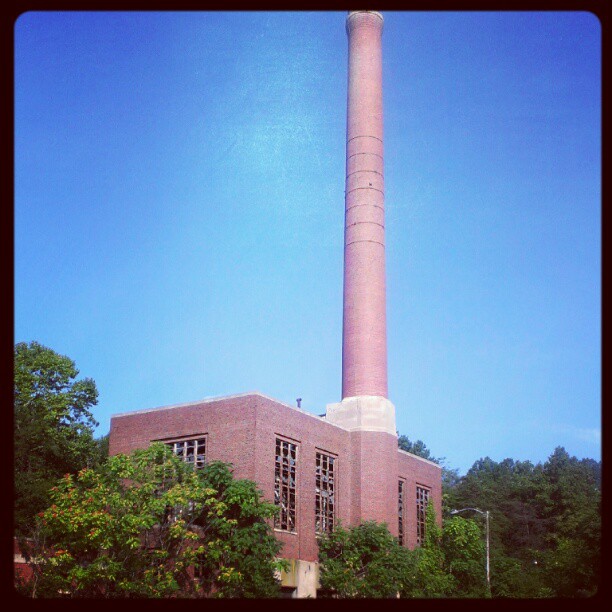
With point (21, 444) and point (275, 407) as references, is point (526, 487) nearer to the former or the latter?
point (21, 444)

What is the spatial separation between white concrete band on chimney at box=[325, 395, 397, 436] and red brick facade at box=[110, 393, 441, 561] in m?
0.31

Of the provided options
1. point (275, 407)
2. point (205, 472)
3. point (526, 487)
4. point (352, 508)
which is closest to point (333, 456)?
point (352, 508)

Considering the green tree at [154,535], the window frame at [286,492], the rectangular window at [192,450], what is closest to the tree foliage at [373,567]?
the window frame at [286,492]

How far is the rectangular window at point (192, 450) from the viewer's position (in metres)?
29.9

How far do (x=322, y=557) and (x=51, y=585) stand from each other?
1020 centimetres

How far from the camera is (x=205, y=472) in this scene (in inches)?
1072

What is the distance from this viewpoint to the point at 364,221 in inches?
1388

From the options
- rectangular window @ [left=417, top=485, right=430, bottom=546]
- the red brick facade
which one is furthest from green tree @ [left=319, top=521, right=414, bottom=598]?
rectangular window @ [left=417, top=485, right=430, bottom=546]

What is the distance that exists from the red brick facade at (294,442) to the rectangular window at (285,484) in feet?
0.71

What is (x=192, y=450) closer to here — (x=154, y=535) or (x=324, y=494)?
(x=154, y=535)

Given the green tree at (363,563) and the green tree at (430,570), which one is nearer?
the green tree at (363,563)

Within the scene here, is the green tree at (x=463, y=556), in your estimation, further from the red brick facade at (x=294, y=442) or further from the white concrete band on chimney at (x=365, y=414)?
the white concrete band on chimney at (x=365, y=414)

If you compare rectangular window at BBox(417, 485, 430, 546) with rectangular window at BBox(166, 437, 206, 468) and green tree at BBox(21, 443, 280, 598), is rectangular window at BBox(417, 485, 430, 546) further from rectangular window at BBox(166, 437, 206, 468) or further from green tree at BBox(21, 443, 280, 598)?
green tree at BBox(21, 443, 280, 598)

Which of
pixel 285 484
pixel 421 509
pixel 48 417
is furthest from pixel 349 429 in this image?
pixel 48 417
